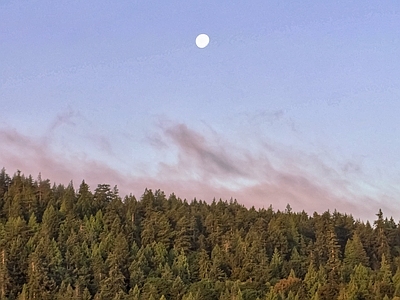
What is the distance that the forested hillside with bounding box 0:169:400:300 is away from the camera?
120 metres

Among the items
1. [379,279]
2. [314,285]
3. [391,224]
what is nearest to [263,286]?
[314,285]

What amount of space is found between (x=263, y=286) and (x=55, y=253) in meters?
42.5

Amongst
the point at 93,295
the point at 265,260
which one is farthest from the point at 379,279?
the point at 93,295

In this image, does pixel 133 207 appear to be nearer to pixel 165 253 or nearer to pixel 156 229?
pixel 156 229

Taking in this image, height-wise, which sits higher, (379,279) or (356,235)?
(356,235)

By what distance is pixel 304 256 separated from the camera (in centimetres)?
15862

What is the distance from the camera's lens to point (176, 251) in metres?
153

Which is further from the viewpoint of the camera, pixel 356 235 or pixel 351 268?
pixel 356 235

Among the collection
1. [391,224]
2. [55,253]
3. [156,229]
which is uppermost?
[391,224]

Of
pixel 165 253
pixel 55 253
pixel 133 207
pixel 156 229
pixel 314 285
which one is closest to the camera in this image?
pixel 314 285

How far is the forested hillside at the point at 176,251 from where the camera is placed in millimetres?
119688

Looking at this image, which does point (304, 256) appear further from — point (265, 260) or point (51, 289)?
point (51, 289)

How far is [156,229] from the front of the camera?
169 metres

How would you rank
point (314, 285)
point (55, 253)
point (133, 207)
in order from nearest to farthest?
point (314, 285) → point (55, 253) → point (133, 207)
